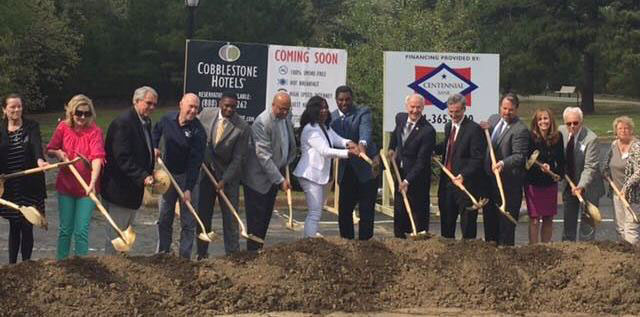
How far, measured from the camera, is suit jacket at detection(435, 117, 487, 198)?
881 centimetres

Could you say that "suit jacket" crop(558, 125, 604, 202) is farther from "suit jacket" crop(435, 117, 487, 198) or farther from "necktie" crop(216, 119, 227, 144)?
"necktie" crop(216, 119, 227, 144)

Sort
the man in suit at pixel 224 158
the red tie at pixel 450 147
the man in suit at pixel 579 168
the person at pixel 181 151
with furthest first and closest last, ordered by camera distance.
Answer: the man in suit at pixel 579 168
the red tie at pixel 450 147
the man in suit at pixel 224 158
the person at pixel 181 151

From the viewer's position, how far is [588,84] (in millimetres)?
51750

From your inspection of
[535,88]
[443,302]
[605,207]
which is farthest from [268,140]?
[535,88]

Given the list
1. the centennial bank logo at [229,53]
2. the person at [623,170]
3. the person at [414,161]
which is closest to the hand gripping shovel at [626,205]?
the person at [623,170]

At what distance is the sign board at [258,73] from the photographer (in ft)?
43.2

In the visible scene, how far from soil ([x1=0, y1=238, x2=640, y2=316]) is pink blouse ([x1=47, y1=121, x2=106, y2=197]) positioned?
1039 mm

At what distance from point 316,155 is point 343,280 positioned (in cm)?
196

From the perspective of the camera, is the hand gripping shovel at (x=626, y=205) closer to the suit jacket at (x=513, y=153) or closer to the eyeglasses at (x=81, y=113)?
the suit jacket at (x=513, y=153)

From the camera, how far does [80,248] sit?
7770mm

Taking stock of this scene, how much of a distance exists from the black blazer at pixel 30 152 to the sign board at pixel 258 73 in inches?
205

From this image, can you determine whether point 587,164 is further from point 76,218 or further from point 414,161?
point 76,218

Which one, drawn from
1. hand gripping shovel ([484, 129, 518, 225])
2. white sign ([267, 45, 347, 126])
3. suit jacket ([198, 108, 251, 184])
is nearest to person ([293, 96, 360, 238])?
suit jacket ([198, 108, 251, 184])

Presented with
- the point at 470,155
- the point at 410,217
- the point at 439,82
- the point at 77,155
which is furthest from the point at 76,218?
the point at 439,82
